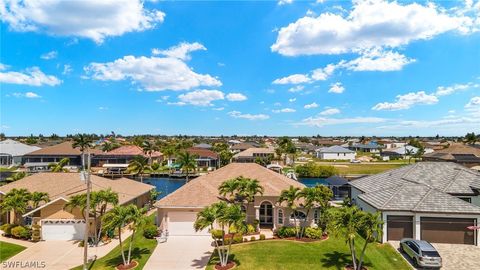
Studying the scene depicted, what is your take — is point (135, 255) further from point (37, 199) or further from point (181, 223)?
point (37, 199)

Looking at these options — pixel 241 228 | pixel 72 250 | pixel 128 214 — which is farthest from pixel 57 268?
pixel 241 228

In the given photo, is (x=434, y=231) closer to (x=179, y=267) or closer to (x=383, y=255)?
(x=383, y=255)

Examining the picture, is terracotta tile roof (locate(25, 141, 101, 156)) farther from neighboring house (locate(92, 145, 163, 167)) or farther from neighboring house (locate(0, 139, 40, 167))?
neighboring house (locate(0, 139, 40, 167))

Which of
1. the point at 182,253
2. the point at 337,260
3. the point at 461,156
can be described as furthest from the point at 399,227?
the point at 461,156

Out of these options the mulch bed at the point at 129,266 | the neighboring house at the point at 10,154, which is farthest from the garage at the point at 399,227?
the neighboring house at the point at 10,154

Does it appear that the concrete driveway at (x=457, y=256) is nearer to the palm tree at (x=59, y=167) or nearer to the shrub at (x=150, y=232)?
the shrub at (x=150, y=232)

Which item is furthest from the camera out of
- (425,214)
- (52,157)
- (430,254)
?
(52,157)
